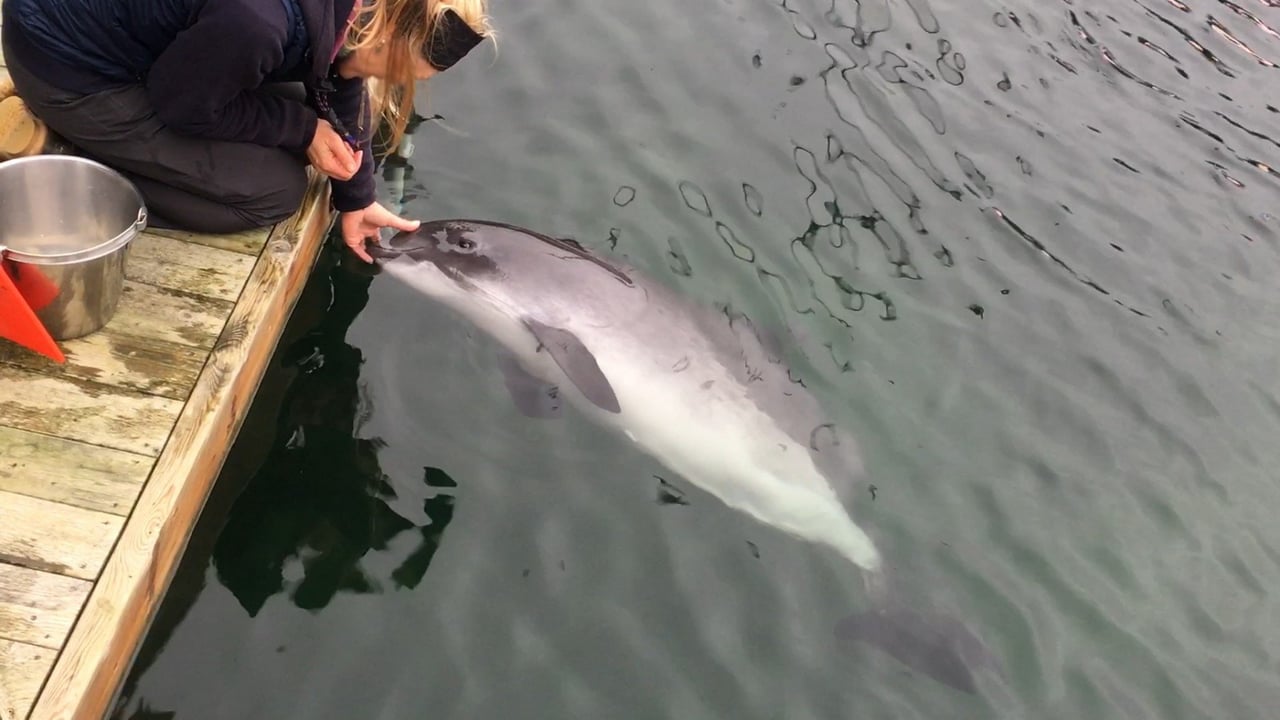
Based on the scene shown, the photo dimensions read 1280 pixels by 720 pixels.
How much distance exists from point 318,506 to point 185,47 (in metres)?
2.00

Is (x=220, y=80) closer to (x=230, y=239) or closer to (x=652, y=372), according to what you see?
(x=230, y=239)

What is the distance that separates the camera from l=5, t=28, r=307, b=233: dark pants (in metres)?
4.23

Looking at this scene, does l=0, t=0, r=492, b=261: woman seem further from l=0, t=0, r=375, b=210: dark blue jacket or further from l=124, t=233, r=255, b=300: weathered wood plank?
l=124, t=233, r=255, b=300: weathered wood plank

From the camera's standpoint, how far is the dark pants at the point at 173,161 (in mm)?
4230

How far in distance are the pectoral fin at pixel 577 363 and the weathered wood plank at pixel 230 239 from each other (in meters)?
1.33

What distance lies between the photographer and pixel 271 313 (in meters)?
4.71

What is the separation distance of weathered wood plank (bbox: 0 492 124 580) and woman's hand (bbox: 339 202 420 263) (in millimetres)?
1935

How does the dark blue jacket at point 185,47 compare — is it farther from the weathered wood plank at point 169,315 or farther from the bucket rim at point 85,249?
the weathered wood plank at point 169,315

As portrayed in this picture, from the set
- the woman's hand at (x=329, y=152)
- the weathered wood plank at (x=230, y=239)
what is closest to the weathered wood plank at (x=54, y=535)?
the weathered wood plank at (x=230, y=239)

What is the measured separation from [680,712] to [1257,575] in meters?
3.23

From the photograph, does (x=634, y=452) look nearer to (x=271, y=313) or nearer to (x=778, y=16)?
(x=271, y=313)

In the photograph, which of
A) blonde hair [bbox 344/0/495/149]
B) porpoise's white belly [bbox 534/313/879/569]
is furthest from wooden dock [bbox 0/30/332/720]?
porpoise's white belly [bbox 534/313/879/569]

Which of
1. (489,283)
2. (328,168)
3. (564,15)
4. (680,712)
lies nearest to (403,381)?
(489,283)

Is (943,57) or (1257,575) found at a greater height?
(943,57)
